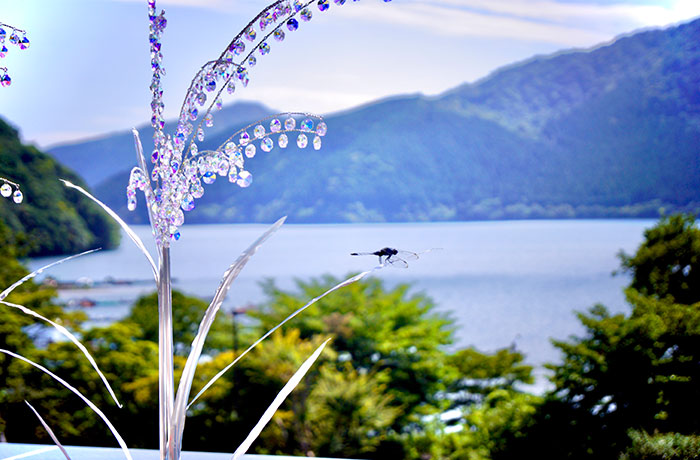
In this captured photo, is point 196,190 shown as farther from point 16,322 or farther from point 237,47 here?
point 16,322

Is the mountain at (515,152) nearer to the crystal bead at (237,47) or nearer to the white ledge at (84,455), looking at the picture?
the white ledge at (84,455)

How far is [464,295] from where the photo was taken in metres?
3.46

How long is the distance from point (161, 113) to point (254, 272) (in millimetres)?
2222

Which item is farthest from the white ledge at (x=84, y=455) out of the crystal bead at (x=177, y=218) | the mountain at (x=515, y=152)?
the mountain at (x=515, y=152)

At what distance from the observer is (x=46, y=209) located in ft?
12.7

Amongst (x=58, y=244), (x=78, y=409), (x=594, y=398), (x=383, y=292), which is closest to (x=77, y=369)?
(x=78, y=409)

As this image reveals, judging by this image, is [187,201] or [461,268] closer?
[187,201]

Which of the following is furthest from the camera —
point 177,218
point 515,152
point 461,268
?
point 515,152

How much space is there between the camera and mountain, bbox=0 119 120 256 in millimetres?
3783

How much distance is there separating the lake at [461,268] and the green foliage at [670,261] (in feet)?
0.82

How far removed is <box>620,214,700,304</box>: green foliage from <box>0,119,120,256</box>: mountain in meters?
2.73

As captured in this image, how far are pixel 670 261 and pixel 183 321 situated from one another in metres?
2.38

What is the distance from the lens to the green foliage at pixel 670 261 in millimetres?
2666

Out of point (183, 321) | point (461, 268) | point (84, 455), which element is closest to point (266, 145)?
point (84, 455)
